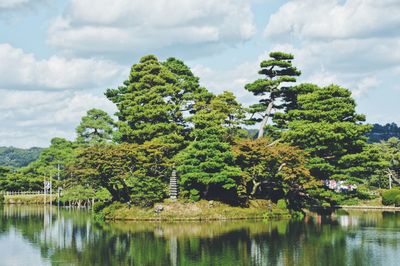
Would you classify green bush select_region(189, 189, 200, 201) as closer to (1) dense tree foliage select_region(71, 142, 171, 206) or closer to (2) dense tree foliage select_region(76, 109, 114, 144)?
(1) dense tree foliage select_region(71, 142, 171, 206)

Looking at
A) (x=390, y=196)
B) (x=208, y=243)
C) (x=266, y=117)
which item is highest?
(x=266, y=117)

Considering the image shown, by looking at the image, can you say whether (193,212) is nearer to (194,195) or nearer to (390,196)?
(194,195)

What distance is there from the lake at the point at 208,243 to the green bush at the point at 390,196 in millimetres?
10843

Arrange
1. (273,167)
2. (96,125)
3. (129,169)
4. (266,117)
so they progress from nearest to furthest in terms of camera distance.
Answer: (129,169) → (273,167) → (266,117) → (96,125)

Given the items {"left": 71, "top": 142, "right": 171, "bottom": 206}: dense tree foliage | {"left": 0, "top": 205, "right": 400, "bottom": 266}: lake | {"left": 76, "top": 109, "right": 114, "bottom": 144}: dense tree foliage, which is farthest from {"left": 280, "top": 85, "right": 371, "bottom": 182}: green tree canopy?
{"left": 76, "top": 109, "right": 114, "bottom": 144}: dense tree foliage

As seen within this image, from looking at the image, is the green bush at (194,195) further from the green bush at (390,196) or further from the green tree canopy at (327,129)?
the green bush at (390,196)

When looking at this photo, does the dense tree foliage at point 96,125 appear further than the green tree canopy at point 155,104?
Yes

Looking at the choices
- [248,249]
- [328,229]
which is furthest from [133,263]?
[328,229]

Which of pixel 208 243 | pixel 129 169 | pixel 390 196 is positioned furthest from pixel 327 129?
pixel 208 243

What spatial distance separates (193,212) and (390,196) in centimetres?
→ 2299

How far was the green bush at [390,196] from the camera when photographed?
189ft

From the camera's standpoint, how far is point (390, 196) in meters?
58.2

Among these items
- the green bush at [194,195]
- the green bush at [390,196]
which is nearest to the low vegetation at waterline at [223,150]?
the green bush at [194,195]

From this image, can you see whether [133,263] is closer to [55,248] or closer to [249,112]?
[55,248]
